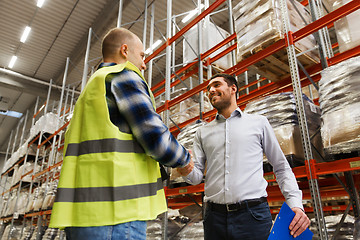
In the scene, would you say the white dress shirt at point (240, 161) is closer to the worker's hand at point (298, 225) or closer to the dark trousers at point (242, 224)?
the dark trousers at point (242, 224)

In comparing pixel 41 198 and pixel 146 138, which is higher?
pixel 41 198

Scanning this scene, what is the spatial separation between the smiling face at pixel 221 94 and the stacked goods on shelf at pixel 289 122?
798 millimetres

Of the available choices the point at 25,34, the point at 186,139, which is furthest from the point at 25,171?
the point at 186,139

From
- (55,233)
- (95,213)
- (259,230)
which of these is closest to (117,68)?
(95,213)

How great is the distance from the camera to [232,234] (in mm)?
2152

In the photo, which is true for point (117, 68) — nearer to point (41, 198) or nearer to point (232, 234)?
point (232, 234)

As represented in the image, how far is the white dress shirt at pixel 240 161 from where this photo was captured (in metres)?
2.33

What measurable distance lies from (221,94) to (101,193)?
1805 millimetres

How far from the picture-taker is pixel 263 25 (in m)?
3.81

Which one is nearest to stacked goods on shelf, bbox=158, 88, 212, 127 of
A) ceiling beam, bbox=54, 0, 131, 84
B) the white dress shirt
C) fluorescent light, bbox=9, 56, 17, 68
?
the white dress shirt

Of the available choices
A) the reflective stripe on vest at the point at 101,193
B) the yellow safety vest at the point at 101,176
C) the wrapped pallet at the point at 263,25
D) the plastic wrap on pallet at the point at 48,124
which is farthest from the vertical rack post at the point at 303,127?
the plastic wrap on pallet at the point at 48,124

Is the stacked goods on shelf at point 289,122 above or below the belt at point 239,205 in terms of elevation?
above

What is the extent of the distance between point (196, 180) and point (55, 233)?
29.3ft

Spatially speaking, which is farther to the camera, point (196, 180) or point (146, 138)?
point (196, 180)
